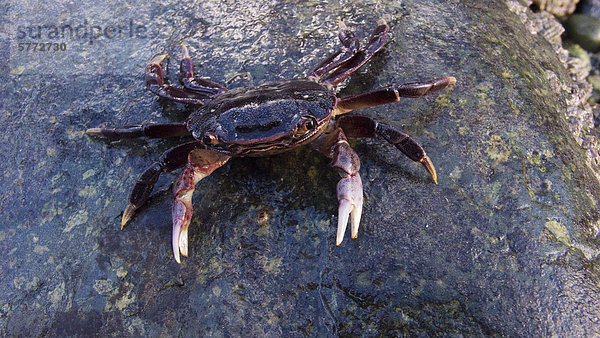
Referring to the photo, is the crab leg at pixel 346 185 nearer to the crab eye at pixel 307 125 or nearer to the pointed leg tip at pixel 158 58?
the crab eye at pixel 307 125

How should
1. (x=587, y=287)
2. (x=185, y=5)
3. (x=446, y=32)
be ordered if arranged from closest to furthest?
(x=587, y=287) → (x=446, y=32) → (x=185, y=5)

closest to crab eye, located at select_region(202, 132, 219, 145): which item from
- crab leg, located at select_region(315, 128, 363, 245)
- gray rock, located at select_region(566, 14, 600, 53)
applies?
crab leg, located at select_region(315, 128, 363, 245)

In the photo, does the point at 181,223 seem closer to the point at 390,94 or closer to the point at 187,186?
the point at 187,186

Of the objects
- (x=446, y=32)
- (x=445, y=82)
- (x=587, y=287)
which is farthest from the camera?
(x=446, y=32)

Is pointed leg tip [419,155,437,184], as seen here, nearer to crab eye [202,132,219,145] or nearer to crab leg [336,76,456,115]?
crab leg [336,76,456,115]

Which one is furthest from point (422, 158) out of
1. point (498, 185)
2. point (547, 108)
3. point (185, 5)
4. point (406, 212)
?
point (185, 5)

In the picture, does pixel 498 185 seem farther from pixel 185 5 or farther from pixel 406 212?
pixel 185 5
